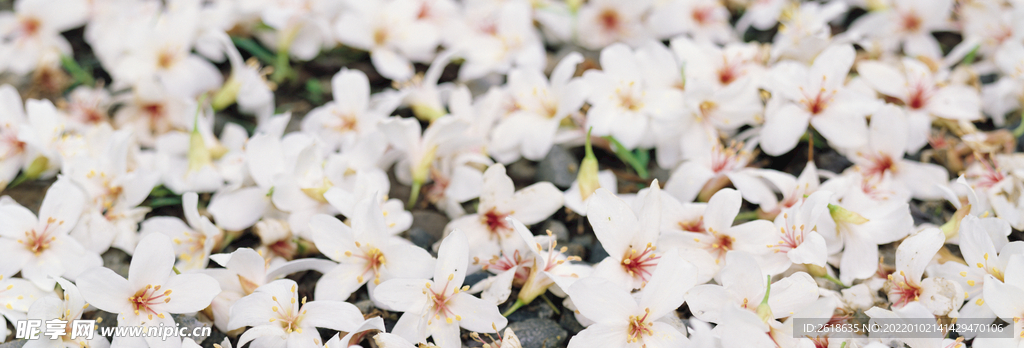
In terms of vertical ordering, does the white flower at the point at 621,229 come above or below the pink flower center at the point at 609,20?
below

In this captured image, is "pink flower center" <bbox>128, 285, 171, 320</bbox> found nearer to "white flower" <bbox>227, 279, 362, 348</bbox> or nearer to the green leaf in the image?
"white flower" <bbox>227, 279, 362, 348</bbox>

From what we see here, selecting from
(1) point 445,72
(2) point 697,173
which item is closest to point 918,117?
(2) point 697,173

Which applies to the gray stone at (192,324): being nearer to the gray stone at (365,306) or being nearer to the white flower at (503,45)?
the gray stone at (365,306)

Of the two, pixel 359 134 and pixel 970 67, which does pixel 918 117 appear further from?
pixel 359 134

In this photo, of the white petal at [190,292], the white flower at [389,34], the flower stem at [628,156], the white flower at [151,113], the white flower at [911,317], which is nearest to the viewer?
the white flower at [911,317]

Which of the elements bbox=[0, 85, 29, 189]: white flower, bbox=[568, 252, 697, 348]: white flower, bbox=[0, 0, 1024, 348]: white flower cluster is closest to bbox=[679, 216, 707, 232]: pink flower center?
bbox=[0, 0, 1024, 348]: white flower cluster

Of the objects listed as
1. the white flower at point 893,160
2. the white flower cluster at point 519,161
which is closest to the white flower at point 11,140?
the white flower cluster at point 519,161
